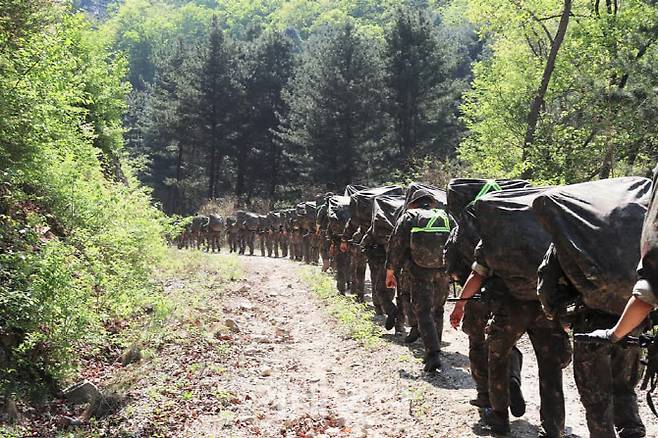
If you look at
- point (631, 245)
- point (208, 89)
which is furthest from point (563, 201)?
point (208, 89)

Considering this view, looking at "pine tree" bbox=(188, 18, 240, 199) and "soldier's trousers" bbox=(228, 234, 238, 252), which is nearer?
"soldier's trousers" bbox=(228, 234, 238, 252)

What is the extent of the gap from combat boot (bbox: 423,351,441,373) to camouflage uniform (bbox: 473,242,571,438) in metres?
2.24

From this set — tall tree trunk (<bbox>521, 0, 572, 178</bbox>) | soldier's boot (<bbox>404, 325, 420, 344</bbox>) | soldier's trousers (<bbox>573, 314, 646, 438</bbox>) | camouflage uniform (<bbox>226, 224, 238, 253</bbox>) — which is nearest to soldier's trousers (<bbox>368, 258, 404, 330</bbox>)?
soldier's boot (<bbox>404, 325, 420, 344</bbox>)

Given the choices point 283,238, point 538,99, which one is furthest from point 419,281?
point 283,238

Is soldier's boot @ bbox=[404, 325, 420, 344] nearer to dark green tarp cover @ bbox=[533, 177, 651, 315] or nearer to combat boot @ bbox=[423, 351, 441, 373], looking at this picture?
combat boot @ bbox=[423, 351, 441, 373]

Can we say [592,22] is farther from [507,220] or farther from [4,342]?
[4,342]

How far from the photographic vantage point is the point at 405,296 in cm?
969

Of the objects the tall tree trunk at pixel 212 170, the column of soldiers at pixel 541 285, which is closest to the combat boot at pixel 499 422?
the column of soldiers at pixel 541 285

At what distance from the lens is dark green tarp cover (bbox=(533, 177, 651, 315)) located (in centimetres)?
399

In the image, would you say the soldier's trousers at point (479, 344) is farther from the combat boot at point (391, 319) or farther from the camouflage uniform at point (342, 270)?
the camouflage uniform at point (342, 270)

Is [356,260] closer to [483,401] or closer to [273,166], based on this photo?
[483,401]

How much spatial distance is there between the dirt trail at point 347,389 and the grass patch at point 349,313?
6.7 inches

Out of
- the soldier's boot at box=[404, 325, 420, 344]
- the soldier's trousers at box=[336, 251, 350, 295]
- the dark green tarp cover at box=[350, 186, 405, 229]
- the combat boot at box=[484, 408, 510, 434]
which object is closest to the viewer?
the combat boot at box=[484, 408, 510, 434]

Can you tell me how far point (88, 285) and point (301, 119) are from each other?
115 ft
